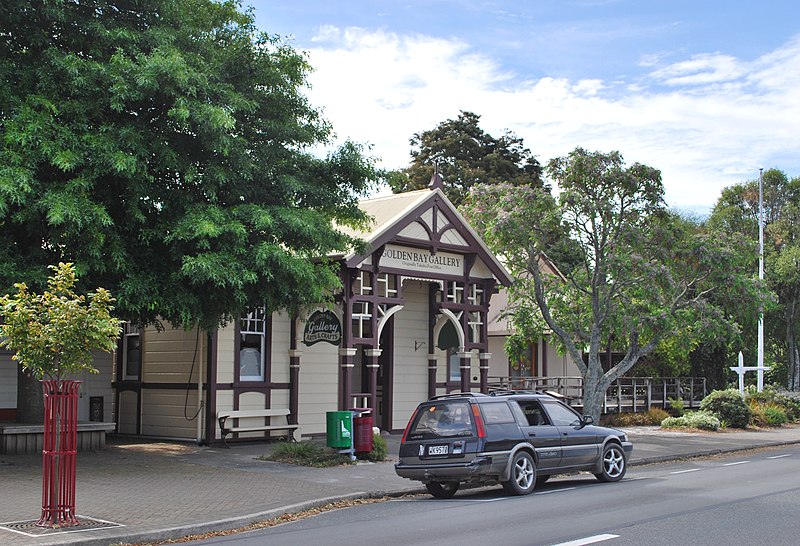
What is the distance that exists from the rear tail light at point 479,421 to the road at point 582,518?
0.97 meters

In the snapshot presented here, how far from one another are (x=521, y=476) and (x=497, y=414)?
0.99m

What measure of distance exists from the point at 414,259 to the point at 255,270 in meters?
7.20

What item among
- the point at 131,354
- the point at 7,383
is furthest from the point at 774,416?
the point at 7,383

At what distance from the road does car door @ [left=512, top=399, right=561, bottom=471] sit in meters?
0.50

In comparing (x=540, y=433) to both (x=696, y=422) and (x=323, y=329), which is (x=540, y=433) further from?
(x=696, y=422)

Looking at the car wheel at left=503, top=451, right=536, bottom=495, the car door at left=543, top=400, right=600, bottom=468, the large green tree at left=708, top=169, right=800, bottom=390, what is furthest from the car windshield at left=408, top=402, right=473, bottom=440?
the large green tree at left=708, top=169, right=800, bottom=390

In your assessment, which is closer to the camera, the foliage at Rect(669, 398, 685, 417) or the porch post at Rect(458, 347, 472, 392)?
the porch post at Rect(458, 347, 472, 392)

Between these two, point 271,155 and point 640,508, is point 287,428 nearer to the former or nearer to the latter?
point 271,155

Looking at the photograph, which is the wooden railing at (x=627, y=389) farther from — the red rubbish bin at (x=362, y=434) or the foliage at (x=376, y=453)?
the red rubbish bin at (x=362, y=434)

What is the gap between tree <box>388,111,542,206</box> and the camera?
52.5m

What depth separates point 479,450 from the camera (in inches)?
527

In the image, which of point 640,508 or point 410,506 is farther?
point 410,506

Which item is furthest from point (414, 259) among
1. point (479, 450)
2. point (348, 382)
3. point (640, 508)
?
point (640, 508)

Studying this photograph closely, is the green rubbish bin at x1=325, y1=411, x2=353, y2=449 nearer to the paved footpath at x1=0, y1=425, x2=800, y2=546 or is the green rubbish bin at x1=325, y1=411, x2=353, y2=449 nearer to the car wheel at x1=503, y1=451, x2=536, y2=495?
the paved footpath at x1=0, y1=425, x2=800, y2=546
